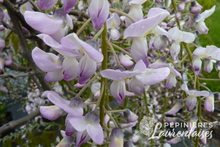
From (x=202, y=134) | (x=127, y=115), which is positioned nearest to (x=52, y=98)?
(x=127, y=115)

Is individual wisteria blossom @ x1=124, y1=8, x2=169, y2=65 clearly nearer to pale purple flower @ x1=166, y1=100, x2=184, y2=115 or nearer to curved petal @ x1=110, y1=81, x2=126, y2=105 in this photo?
curved petal @ x1=110, y1=81, x2=126, y2=105

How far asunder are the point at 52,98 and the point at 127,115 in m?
0.20

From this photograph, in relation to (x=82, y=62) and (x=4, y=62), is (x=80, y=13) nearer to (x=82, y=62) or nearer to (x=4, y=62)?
(x=4, y=62)

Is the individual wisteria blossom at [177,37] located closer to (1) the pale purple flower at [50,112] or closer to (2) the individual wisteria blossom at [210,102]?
(2) the individual wisteria blossom at [210,102]

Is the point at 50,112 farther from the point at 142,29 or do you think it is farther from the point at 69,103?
the point at 142,29

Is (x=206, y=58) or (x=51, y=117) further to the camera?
(x=206, y=58)

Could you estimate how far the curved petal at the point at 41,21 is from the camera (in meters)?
0.22

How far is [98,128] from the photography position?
25cm

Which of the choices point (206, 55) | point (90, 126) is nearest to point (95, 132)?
point (90, 126)

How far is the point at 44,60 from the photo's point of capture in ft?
0.81

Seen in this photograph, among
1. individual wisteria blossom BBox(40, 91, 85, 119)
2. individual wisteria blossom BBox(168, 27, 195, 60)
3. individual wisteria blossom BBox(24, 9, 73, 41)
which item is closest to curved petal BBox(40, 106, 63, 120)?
individual wisteria blossom BBox(40, 91, 85, 119)

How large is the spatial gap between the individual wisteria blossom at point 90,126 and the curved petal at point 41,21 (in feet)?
0.36

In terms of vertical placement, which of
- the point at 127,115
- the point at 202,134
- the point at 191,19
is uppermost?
the point at 191,19

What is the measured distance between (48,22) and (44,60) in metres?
0.05
